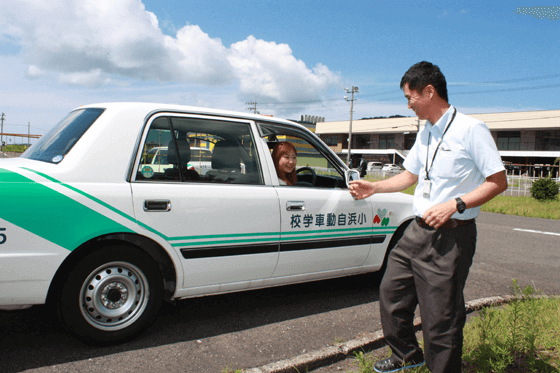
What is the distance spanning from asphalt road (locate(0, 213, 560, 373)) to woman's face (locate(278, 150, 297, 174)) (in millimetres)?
1303

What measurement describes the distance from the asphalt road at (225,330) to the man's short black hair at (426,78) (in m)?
1.91

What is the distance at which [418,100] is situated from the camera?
2383 millimetres

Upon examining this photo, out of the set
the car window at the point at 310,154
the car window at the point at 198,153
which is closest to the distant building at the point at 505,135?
the car window at the point at 310,154

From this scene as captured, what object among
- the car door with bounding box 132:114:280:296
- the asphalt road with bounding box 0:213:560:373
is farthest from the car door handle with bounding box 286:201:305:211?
the asphalt road with bounding box 0:213:560:373

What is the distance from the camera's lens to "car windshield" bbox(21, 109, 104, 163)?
2955mm

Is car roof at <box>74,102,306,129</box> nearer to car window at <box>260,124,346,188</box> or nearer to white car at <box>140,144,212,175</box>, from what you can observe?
car window at <box>260,124,346,188</box>

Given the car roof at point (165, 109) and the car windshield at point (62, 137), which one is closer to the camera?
the car windshield at point (62, 137)

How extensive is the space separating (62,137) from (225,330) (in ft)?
6.36

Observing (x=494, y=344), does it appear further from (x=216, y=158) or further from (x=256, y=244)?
(x=216, y=158)

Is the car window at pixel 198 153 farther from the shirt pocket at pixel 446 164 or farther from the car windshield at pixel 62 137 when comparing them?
the shirt pocket at pixel 446 164

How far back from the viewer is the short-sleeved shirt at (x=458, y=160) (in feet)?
7.11

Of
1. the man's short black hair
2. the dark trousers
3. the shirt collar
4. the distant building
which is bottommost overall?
the dark trousers

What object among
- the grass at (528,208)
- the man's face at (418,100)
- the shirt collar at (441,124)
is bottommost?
the grass at (528,208)

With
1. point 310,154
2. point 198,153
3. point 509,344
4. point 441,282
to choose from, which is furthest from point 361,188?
point 509,344
